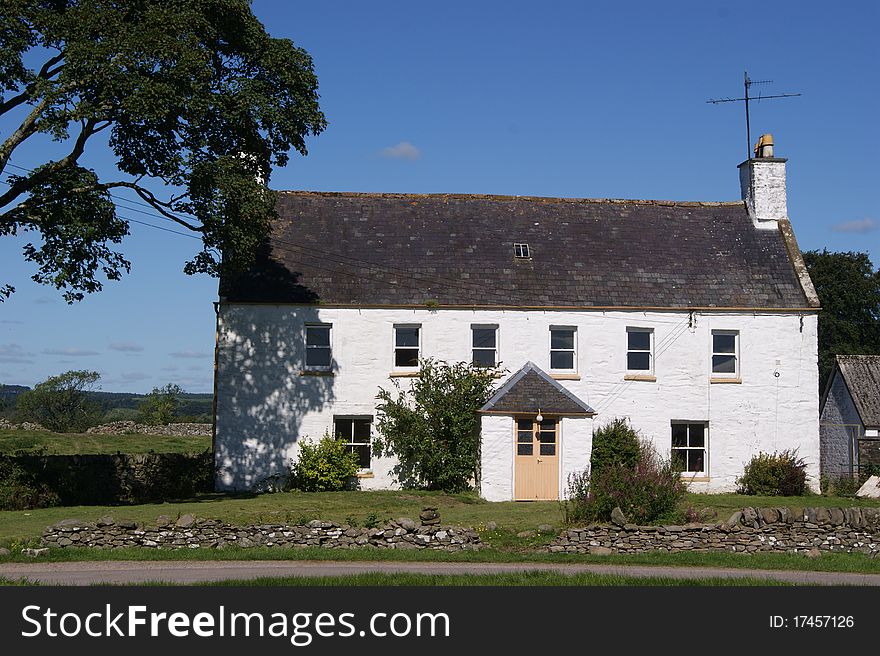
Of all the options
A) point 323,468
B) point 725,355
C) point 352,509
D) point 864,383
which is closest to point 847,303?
point 864,383

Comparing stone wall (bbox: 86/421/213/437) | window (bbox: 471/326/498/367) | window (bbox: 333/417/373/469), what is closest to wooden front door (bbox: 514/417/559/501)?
window (bbox: 471/326/498/367)

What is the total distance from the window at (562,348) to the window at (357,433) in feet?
20.4

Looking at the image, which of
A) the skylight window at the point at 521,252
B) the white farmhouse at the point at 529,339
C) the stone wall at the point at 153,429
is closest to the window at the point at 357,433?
the white farmhouse at the point at 529,339

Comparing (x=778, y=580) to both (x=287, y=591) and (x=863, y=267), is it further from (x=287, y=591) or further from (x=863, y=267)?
(x=863, y=267)

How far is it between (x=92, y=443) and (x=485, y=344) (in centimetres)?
2043

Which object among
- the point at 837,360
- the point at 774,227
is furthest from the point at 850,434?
the point at 774,227

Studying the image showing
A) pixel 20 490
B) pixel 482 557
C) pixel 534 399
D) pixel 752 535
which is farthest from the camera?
pixel 534 399

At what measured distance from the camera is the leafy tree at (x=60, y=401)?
62.0 metres

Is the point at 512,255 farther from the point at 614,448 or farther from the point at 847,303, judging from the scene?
the point at 847,303

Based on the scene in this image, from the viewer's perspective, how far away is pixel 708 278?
1259 inches

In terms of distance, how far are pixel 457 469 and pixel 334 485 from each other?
3.75 meters

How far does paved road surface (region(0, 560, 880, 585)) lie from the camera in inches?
569

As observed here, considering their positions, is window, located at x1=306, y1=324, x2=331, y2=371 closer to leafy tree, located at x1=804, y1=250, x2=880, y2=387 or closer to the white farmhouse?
the white farmhouse

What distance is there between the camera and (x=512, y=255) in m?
32.4
